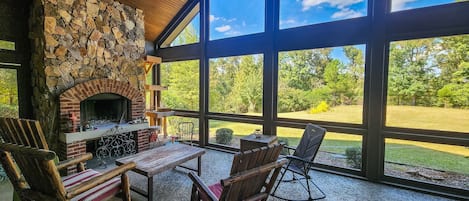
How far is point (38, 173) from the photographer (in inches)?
70.8

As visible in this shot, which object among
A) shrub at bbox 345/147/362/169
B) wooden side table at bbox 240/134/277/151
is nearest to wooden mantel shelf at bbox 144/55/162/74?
wooden side table at bbox 240/134/277/151

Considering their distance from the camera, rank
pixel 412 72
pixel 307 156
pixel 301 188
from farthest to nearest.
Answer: pixel 412 72
pixel 301 188
pixel 307 156

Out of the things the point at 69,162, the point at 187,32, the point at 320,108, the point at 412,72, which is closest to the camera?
the point at 69,162

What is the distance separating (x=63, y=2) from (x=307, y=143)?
14.9 ft

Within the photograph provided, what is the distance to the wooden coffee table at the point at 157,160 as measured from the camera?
8.83 feet

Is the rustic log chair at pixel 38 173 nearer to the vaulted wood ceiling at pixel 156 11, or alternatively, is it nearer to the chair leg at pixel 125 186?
the chair leg at pixel 125 186

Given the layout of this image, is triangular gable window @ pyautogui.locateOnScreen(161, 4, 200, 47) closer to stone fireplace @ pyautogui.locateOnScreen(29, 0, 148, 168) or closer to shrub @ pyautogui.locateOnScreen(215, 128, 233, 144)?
stone fireplace @ pyautogui.locateOnScreen(29, 0, 148, 168)

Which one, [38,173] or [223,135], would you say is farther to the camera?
[223,135]

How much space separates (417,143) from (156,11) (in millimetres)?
5610

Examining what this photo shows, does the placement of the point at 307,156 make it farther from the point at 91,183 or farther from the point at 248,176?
the point at 91,183

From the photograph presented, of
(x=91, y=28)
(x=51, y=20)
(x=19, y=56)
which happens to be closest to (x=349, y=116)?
(x=91, y=28)

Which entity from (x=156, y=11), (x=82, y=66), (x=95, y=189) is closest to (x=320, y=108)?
(x=95, y=189)

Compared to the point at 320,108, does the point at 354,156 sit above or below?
below

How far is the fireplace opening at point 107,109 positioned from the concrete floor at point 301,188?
156 centimetres
